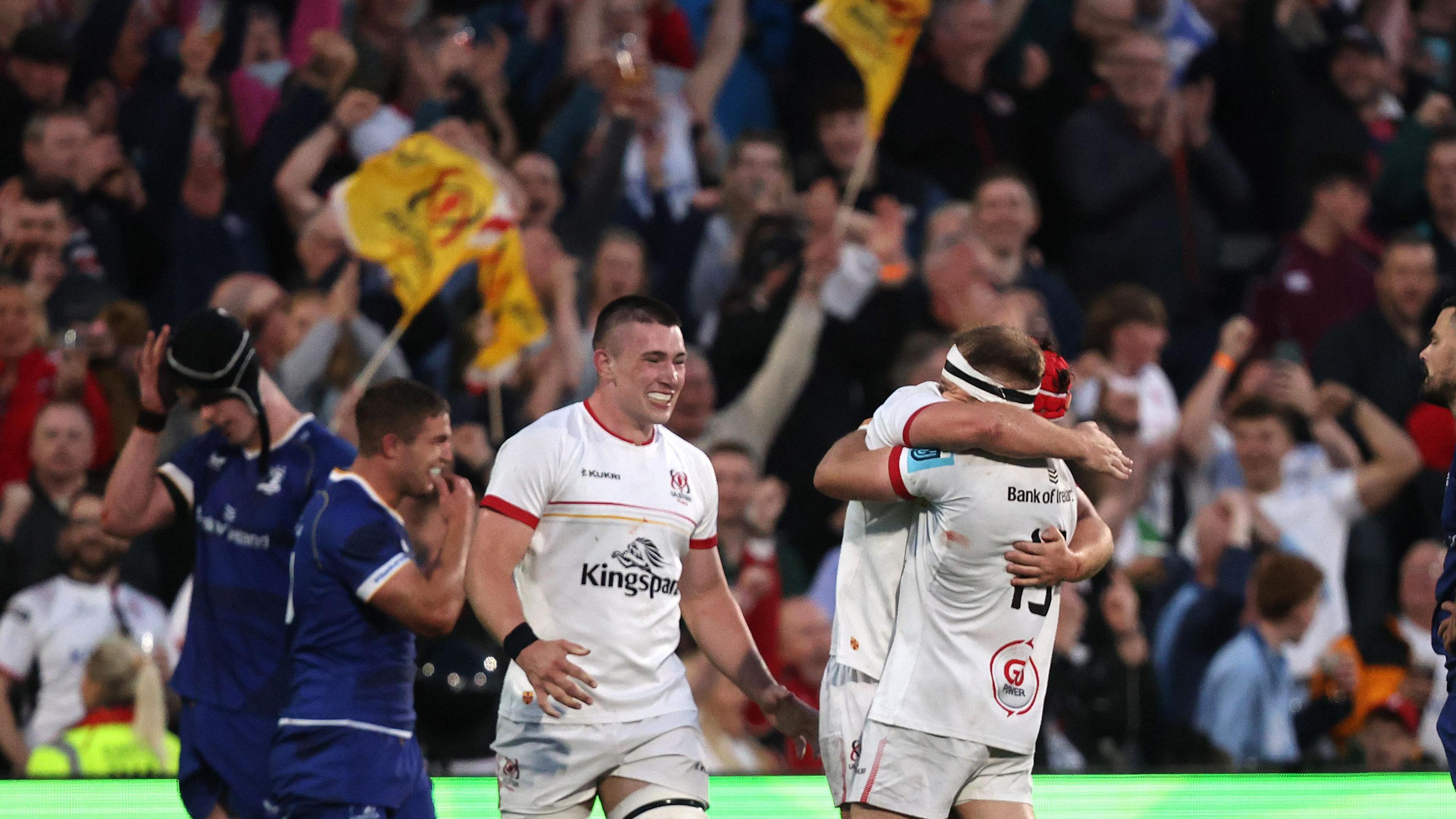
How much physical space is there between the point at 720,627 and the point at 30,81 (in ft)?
23.3

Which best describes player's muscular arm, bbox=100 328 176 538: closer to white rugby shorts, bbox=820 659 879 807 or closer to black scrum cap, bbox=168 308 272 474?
black scrum cap, bbox=168 308 272 474

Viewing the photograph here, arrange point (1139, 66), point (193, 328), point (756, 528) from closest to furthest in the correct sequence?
point (193, 328), point (756, 528), point (1139, 66)

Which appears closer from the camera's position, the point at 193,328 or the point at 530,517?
the point at 530,517

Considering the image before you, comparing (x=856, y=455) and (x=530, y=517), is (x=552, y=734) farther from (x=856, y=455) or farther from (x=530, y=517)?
(x=856, y=455)

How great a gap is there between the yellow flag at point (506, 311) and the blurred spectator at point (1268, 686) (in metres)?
3.92

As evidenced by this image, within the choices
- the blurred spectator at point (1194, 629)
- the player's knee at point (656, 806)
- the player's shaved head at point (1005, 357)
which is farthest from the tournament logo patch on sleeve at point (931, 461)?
the blurred spectator at point (1194, 629)

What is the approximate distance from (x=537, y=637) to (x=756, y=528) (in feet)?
13.9

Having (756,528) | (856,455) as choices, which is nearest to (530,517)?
(856,455)

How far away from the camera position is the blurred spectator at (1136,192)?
1117cm

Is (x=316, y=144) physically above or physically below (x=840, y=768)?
below

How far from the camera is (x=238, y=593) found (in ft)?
20.2

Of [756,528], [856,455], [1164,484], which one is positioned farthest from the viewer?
[1164,484]

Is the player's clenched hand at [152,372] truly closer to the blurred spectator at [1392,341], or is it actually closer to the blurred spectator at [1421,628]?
the blurred spectator at [1421,628]

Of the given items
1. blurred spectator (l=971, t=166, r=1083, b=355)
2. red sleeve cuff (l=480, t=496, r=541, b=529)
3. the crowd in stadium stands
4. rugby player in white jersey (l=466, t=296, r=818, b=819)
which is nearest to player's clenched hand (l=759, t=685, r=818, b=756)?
rugby player in white jersey (l=466, t=296, r=818, b=819)
